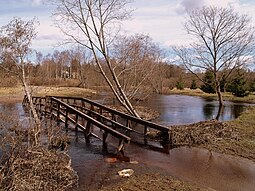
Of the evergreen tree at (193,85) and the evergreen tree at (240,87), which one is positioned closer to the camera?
the evergreen tree at (240,87)

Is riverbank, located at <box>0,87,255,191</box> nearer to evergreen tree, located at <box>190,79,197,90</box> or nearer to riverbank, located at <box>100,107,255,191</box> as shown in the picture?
riverbank, located at <box>100,107,255,191</box>

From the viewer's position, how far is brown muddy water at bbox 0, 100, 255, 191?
711cm

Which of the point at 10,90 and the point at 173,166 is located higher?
the point at 10,90

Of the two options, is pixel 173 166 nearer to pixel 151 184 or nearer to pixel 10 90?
pixel 151 184

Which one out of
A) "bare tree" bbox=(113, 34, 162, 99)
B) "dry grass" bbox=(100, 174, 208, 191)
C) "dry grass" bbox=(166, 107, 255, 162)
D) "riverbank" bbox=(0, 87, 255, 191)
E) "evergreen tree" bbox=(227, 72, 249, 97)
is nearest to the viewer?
"dry grass" bbox=(100, 174, 208, 191)

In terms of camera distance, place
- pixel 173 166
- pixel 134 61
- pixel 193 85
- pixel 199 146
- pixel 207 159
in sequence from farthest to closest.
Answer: pixel 193 85
pixel 134 61
pixel 199 146
pixel 207 159
pixel 173 166

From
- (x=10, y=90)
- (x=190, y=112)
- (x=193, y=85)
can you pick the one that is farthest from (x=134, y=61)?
(x=193, y=85)

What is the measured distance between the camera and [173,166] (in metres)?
8.51

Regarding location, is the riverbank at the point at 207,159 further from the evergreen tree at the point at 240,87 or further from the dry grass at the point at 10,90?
the dry grass at the point at 10,90

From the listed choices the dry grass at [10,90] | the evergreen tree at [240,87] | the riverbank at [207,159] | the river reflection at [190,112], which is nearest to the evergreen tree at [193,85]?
the evergreen tree at [240,87]

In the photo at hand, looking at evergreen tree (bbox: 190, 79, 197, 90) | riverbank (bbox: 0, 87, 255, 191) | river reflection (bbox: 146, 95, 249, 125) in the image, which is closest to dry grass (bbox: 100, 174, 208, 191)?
riverbank (bbox: 0, 87, 255, 191)

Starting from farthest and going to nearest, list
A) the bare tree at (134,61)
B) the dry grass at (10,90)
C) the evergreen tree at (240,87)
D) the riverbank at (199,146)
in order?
the evergreen tree at (240,87)
the dry grass at (10,90)
the bare tree at (134,61)
the riverbank at (199,146)

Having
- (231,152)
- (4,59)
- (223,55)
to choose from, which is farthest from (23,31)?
(223,55)

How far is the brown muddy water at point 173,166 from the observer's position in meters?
7.11
